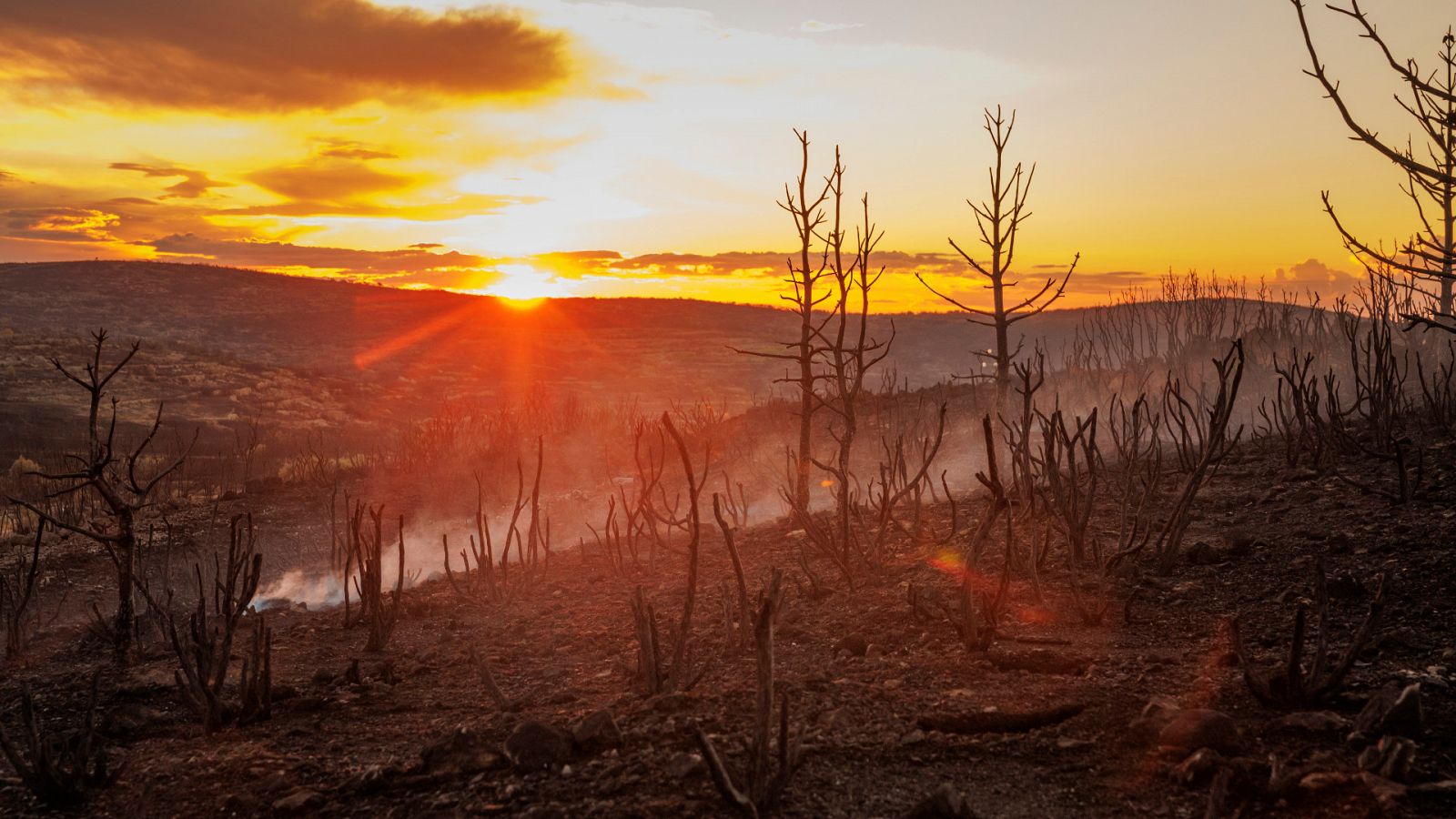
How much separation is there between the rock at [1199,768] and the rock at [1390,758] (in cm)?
44

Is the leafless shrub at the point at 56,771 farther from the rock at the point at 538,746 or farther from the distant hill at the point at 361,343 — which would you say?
the distant hill at the point at 361,343

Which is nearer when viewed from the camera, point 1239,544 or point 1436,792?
point 1436,792

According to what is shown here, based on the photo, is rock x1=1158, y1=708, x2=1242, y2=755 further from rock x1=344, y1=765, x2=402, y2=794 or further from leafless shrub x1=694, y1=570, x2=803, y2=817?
rock x1=344, y1=765, x2=402, y2=794

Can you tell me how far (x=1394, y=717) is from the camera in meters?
3.38

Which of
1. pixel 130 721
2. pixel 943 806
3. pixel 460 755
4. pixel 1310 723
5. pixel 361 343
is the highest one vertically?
pixel 361 343

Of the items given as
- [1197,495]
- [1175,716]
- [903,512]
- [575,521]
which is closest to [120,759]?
[1175,716]

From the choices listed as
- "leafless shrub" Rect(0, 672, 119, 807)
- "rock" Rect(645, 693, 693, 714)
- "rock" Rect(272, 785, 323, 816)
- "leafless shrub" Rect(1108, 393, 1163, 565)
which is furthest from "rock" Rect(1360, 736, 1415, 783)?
"leafless shrub" Rect(0, 672, 119, 807)

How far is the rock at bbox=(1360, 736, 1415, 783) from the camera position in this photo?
10.1 ft

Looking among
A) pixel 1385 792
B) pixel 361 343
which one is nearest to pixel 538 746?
pixel 1385 792

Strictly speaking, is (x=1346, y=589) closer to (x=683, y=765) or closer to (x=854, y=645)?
(x=854, y=645)

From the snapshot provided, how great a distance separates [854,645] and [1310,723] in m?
2.36

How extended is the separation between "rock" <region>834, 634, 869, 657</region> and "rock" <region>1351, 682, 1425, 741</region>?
2458 mm

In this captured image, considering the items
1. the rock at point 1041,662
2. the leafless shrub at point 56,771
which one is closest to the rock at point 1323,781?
the rock at point 1041,662

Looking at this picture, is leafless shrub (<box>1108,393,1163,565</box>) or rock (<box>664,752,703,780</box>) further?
leafless shrub (<box>1108,393,1163,565</box>)
